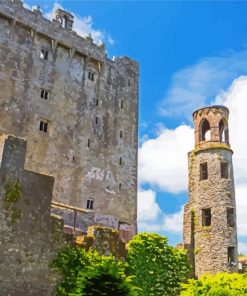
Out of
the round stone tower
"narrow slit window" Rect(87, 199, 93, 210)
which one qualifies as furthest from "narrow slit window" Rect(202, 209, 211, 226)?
"narrow slit window" Rect(87, 199, 93, 210)

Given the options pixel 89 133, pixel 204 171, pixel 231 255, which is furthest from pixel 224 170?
pixel 89 133

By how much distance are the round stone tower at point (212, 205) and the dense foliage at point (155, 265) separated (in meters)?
5.89

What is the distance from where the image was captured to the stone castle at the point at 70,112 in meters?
36.3

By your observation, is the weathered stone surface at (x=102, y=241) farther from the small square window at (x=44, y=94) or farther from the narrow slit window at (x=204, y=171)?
the small square window at (x=44, y=94)

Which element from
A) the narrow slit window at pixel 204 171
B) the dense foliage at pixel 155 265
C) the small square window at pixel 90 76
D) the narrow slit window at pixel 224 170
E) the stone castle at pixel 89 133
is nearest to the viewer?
the dense foliage at pixel 155 265

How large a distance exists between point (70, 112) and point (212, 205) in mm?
13762

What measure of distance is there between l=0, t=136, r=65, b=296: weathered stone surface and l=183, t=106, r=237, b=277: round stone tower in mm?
14618

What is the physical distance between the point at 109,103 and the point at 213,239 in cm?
1614

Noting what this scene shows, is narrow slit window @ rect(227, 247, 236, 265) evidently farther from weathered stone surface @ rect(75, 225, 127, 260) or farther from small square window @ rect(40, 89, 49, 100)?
small square window @ rect(40, 89, 49, 100)

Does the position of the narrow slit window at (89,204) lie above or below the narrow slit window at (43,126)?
below

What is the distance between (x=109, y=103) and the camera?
4303 centimetres

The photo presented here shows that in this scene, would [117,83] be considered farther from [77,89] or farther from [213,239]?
[213,239]

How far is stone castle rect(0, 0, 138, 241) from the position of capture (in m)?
36.3

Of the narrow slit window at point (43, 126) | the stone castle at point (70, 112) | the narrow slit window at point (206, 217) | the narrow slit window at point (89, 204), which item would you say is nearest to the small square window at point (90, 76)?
the stone castle at point (70, 112)
